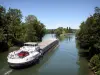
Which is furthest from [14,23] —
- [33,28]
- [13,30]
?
[33,28]

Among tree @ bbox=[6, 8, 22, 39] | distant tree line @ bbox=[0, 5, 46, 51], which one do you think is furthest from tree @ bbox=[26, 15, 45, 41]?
tree @ bbox=[6, 8, 22, 39]

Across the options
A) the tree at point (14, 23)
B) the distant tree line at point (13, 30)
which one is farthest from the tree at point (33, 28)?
the tree at point (14, 23)

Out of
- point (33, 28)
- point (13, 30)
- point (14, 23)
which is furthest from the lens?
point (33, 28)

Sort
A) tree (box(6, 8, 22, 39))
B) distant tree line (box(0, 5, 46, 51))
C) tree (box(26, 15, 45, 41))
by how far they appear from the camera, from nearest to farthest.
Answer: distant tree line (box(0, 5, 46, 51)) → tree (box(6, 8, 22, 39)) → tree (box(26, 15, 45, 41))

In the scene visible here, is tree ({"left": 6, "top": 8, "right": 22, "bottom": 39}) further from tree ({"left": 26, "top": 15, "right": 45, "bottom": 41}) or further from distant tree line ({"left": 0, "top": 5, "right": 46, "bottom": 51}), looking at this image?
tree ({"left": 26, "top": 15, "right": 45, "bottom": 41})

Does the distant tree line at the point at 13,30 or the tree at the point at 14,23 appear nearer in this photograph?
→ the distant tree line at the point at 13,30

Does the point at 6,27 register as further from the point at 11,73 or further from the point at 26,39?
the point at 11,73

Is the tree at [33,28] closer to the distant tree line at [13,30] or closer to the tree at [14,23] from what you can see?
the distant tree line at [13,30]

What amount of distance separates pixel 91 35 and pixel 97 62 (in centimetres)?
770

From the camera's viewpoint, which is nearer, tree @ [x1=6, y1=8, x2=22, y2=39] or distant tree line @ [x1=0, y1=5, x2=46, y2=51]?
distant tree line @ [x1=0, y1=5, x2=46, y2=51]

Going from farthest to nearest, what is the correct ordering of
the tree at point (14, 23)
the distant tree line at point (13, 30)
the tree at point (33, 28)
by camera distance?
the tree at point (33, 28)
the tree at point (14, 23)
the distant tree line at point (13, 30)

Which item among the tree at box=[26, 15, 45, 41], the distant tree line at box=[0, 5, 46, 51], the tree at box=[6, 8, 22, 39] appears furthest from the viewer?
the tree at box=[26, 15, 45, 41]

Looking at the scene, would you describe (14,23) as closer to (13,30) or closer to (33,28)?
(13,30)

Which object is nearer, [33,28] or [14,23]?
[14,23]
